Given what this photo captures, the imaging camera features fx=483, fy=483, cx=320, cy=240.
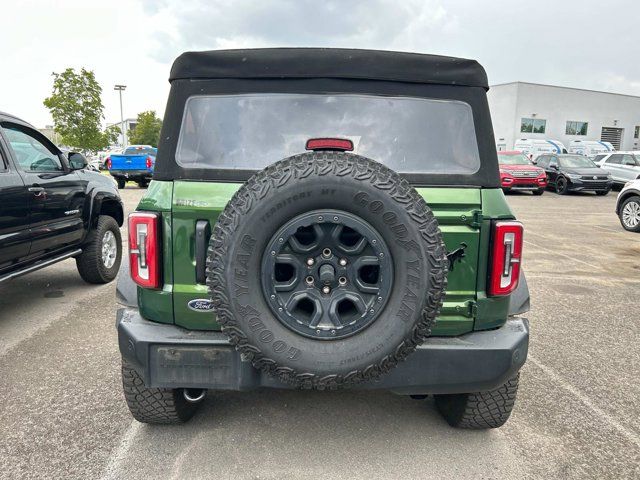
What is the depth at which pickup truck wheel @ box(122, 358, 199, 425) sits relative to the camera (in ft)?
8.34

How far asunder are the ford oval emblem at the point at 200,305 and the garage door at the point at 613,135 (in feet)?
167

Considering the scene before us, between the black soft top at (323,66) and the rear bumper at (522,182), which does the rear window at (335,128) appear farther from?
the rear bumper at (522,182)

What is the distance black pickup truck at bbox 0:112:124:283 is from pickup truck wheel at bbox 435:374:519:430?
12.2 feet

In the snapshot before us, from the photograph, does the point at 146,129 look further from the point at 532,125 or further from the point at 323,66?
the point at 323,66

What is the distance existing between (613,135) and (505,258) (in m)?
51.8

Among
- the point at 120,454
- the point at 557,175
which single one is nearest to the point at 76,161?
the point at 120,454

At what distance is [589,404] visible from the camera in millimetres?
3102

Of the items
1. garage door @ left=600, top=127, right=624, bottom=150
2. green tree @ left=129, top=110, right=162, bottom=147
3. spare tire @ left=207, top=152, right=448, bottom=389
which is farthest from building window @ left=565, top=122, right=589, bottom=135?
spare tire @ left=207, top=152, right=448, bottom=389

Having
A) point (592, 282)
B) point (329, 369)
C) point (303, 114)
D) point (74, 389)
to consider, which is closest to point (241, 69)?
point (303, 114)

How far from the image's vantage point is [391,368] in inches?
80.8

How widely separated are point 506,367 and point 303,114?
154 centimetres

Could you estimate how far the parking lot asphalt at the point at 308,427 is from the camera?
7.93ft

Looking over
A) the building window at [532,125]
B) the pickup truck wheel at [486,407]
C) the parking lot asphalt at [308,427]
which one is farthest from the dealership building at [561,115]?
the pickup truck wheel at [486,407]

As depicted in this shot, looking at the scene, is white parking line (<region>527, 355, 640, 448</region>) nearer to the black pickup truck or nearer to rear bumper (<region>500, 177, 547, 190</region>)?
the black pickup truck
